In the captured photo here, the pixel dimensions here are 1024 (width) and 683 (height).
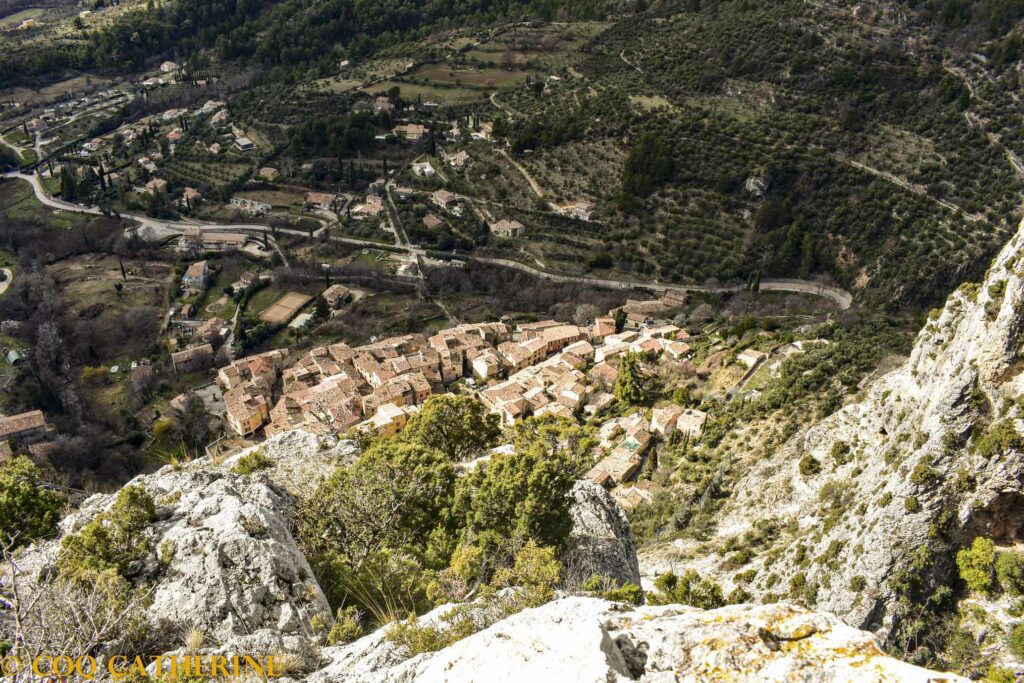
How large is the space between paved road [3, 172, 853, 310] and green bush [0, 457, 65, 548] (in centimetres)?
5021

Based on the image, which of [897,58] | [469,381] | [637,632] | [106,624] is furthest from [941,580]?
[897,58]

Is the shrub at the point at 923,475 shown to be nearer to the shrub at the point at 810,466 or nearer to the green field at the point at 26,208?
the shrub at the point at 810,466

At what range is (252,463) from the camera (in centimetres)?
2072

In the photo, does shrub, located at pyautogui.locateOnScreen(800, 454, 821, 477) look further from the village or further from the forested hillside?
the forested hillside

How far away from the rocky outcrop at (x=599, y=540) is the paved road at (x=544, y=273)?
42292 mm

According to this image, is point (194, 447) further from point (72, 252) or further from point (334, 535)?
point (72, 252)

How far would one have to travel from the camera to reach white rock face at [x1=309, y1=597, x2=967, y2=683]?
6.30m

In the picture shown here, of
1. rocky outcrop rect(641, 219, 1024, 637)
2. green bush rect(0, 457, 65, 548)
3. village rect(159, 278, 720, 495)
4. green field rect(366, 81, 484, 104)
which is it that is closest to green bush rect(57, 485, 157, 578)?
Answer: green bush rect(0, 457, 65, 548)

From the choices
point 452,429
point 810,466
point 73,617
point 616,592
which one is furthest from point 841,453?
point 73,617

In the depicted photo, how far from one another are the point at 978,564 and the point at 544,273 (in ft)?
167

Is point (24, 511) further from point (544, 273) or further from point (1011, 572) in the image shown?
point (544, 273)

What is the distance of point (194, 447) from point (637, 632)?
3998 cm

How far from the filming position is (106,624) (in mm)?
9359

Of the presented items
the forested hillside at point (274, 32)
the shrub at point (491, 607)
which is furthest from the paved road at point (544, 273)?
the shrub at point (491, 607)
